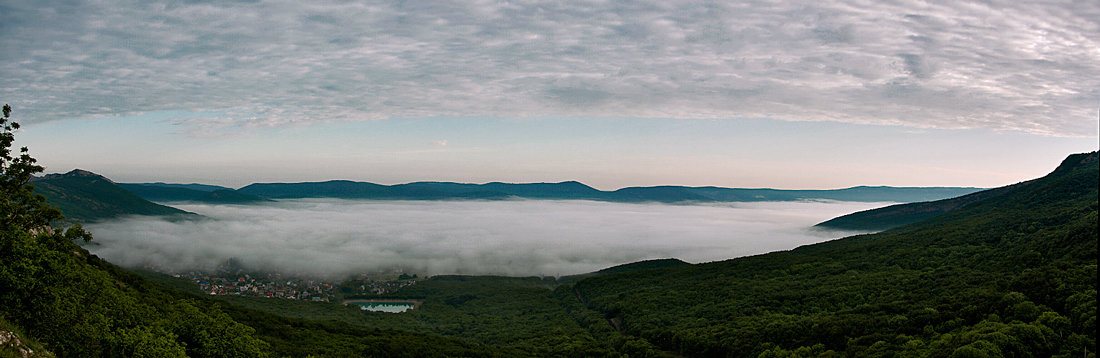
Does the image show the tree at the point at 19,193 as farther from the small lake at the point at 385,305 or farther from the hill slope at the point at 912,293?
the small lake at the point at 385,305

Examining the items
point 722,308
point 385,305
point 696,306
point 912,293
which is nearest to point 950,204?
point 696,306

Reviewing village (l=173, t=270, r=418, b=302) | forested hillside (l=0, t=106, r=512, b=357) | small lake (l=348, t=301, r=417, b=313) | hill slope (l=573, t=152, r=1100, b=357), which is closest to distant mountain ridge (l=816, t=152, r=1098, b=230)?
hill slope (l=573, t=152, r=1100, b=357)

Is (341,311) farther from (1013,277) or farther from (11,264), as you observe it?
(1013,277)

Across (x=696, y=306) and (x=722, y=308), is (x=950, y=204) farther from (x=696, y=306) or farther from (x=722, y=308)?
(x=722, y=308)

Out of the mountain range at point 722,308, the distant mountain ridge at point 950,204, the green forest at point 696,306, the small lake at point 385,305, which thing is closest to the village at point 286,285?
the small lake at point 385,305

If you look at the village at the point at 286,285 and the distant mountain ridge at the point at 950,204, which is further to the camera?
the village at the point at 286,285

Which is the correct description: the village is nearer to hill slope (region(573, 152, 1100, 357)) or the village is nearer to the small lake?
the small lake
